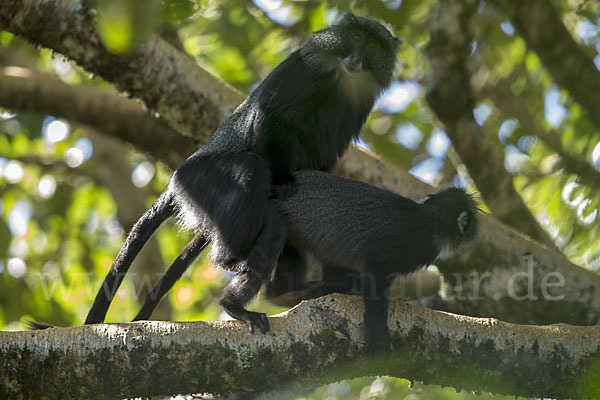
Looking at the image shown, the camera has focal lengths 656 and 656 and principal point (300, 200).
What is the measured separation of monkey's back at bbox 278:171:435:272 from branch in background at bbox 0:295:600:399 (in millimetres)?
411

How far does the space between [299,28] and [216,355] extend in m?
3.56

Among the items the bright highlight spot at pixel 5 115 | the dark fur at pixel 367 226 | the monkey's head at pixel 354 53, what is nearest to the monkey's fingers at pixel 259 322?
the dark fur at pixel 367 226

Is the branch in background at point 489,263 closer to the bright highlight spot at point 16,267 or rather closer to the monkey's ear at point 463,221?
the monkey's ear at point 463,221

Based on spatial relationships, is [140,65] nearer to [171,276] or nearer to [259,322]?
[171,276]

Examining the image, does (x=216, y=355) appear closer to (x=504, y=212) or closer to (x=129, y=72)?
(x=129, y=72)

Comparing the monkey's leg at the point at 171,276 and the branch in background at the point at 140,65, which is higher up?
the branch in background at the point at 140,65

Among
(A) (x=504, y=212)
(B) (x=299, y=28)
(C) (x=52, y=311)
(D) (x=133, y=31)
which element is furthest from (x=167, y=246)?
(D) (x=133, y=31)

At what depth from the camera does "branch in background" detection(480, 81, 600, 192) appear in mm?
3675

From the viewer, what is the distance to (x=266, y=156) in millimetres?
3227

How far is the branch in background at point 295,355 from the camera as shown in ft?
7.33

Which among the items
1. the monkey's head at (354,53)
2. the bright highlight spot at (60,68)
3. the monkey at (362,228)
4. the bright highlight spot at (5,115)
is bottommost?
the bright highlight spot at (5,115)

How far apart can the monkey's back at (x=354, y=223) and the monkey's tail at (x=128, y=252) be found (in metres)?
0.60

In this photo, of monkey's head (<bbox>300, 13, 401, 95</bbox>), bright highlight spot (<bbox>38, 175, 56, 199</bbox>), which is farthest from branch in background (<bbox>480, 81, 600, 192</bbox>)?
bright highlight spot (<bbox>38, 175, 56, 199</bbox>)

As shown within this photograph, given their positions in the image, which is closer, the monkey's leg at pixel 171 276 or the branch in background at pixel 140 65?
the monkey's leg at pixel 171 276
